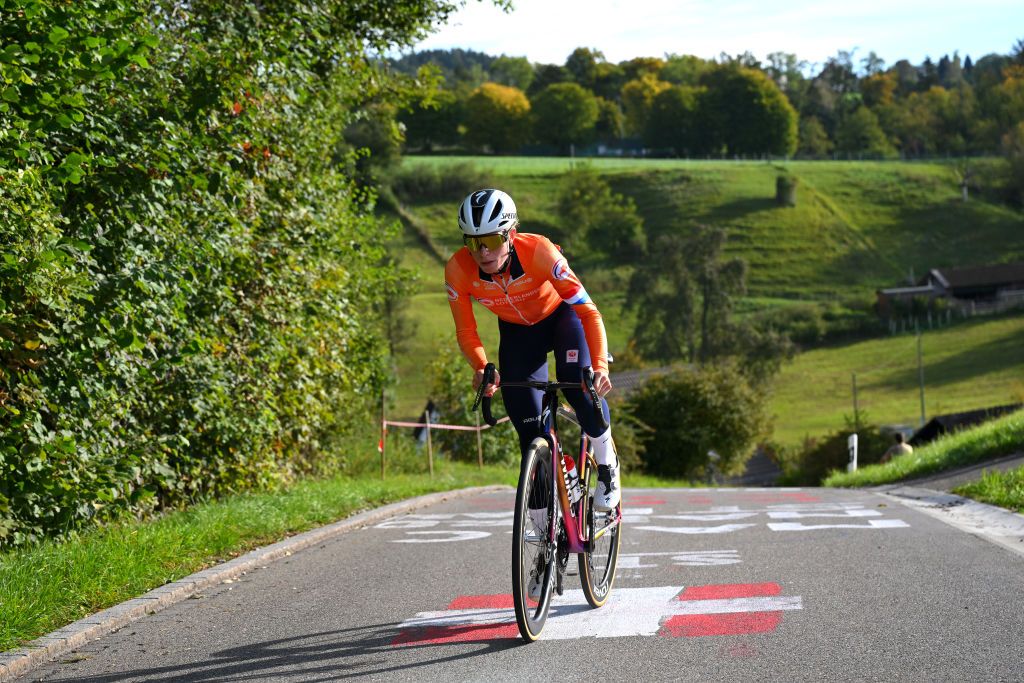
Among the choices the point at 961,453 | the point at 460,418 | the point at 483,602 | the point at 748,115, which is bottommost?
the point at 460,418

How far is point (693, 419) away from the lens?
59562 millimetres

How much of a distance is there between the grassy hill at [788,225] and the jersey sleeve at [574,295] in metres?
72.1

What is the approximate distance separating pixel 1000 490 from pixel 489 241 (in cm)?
873

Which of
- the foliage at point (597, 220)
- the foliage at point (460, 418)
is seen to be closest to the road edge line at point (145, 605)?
the foliage at point (460, 418)

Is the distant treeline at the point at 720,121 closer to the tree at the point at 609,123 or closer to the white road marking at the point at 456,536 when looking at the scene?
the tree at the point at 609,123

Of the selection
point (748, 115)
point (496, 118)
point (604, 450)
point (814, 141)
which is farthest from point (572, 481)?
point (814, 141)

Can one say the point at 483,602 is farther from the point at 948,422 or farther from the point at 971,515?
the point at 948,422

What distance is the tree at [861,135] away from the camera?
16725cm

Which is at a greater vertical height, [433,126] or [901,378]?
[433,126]

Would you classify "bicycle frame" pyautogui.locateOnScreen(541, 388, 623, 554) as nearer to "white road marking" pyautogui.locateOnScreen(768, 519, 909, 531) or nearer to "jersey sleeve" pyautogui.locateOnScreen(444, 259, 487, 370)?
"jersey sleeve" pyautogui.locateOnScreen(444, 259, 487, 370)

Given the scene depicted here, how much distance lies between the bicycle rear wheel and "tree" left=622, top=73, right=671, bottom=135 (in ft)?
556

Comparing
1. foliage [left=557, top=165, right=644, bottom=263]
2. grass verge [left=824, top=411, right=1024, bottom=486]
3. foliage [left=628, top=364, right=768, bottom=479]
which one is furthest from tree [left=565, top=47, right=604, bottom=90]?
grass verge [left=824, top=411, right=1024, bottom=486]

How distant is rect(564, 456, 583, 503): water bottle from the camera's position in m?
6.50

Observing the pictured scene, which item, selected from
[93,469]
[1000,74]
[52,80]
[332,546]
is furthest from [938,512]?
[1000,74]
